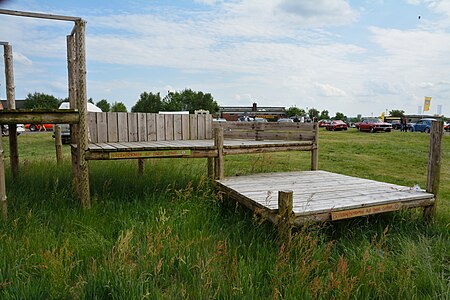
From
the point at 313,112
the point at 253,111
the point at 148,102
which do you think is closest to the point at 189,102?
the point at 148,102

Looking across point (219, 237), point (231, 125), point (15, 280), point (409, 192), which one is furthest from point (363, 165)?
point (15, 280)

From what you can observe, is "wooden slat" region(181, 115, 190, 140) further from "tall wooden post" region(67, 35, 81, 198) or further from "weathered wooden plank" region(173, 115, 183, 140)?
"tall wooden post" region(67, 35, 81, 198)

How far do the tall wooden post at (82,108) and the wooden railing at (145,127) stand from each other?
1.39 metres

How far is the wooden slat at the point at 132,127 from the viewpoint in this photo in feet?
21.2

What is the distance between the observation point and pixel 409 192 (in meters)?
4.77

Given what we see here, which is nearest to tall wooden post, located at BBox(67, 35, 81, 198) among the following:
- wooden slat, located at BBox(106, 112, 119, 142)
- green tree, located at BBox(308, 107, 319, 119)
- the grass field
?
the grass field

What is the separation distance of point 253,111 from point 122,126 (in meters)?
87.0

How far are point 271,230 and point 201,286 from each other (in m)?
1.52

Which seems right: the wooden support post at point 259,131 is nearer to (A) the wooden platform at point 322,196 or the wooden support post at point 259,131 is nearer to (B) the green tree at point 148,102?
(A) the wooden platform at point 322,196

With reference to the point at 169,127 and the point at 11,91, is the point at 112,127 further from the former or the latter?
the point at 11,91

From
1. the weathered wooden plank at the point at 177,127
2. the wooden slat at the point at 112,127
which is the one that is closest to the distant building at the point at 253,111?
the weathered wooden plank at the point at 177,127

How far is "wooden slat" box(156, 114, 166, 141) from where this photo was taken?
6.81m

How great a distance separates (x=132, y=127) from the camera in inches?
256

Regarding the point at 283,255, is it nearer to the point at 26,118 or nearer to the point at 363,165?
the point at 26,118
